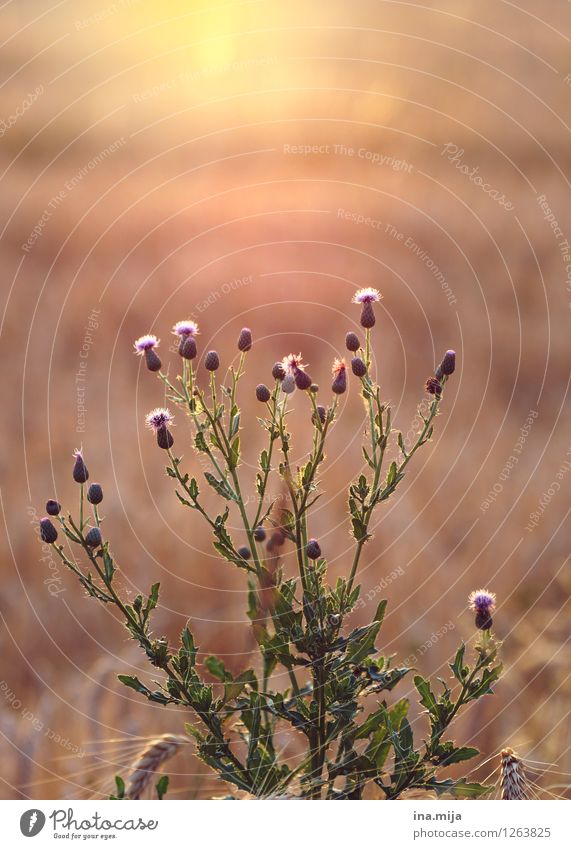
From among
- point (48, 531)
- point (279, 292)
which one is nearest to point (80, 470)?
point (48, 531)

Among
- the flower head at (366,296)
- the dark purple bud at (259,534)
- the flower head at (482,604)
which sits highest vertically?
the flower head at (366,296)

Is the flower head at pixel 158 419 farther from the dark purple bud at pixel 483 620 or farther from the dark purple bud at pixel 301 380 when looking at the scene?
the dark purple bud at pixel 483 620

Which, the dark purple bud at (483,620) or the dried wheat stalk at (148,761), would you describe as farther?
the dried wheat stalk at (148,761)

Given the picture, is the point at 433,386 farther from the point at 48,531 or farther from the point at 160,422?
the point at 48,531

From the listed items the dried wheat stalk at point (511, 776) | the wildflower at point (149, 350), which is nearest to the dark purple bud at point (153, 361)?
the wildflower at point (149, 350)

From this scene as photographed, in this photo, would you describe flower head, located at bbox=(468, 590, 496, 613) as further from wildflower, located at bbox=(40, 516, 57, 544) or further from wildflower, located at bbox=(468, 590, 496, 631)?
wildflower, located at bbox=(40, 516, 57, 544)

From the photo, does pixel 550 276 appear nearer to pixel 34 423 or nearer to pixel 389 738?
pixel 34 423

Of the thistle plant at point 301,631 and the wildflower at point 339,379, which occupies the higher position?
the wildflower at point 339,379
